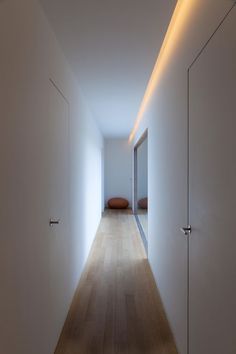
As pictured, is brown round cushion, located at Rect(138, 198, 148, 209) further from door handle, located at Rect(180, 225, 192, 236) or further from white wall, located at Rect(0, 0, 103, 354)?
door handle, located at Rect(180, 225, 192, 236)

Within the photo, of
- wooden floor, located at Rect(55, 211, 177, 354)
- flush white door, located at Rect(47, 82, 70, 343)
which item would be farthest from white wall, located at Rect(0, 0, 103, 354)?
wooden floor, located at Rect(55, 211, 177, 354)

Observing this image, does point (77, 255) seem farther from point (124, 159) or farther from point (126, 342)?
point (124, 159)

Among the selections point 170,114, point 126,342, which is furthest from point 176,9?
point 126,342

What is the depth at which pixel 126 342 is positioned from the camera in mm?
2098

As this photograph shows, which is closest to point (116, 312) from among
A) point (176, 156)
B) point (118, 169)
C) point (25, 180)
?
point (176, 156)

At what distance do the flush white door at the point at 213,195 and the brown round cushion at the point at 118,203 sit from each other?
717 centimetres

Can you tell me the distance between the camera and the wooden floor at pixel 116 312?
6.75 ft

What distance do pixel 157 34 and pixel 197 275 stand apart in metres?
1.84

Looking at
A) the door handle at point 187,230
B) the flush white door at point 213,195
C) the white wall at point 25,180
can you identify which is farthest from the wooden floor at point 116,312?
the door handle at point 187,230

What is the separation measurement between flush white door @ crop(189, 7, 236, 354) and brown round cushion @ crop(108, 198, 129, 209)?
23.5 feet

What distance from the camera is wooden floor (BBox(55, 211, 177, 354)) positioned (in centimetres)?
206

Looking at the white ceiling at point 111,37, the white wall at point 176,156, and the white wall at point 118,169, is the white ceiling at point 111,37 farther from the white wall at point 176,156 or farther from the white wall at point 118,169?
the white wall at point 118,169

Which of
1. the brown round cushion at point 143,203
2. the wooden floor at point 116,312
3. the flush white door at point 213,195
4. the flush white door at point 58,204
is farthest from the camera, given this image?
the brown round cushion at point 143,203

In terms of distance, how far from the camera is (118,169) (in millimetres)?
9148
